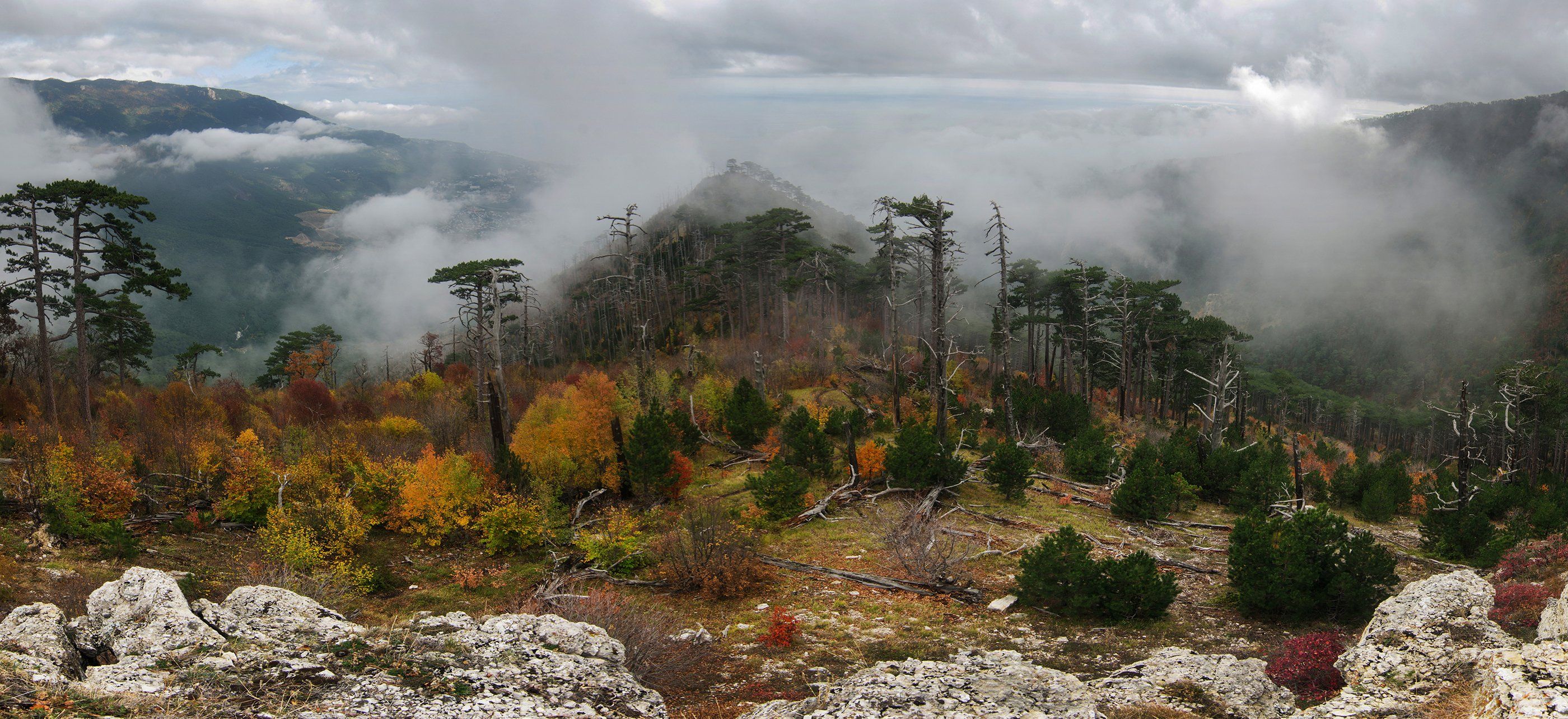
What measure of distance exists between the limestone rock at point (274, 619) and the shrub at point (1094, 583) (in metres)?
12.0

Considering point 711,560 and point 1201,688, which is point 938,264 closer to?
point 711,560

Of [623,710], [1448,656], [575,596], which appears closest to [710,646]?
[575,596]

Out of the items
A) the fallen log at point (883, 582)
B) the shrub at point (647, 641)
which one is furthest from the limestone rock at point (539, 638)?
the fallen log at point (883, 582)

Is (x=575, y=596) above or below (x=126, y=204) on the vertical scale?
below

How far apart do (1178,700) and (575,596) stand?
965 cm

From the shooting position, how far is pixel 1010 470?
23.7 meters

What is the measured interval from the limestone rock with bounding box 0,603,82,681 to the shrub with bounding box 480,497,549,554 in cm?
1200

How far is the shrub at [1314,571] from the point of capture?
13.5 m

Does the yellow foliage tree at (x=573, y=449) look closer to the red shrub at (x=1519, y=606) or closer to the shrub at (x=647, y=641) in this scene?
the shrub at (x=647, y=641)

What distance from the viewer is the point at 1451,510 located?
2138 cm

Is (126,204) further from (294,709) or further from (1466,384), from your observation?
(1466,384)

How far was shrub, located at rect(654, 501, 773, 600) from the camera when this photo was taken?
16312 millimetres

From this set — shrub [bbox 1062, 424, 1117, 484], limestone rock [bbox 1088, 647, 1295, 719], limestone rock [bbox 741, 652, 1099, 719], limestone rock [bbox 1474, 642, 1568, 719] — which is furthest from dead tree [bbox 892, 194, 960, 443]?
limestone rock [bbox 1474, 642, 1568, 719]

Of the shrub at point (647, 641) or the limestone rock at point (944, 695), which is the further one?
the shrub at point (647, 641)
